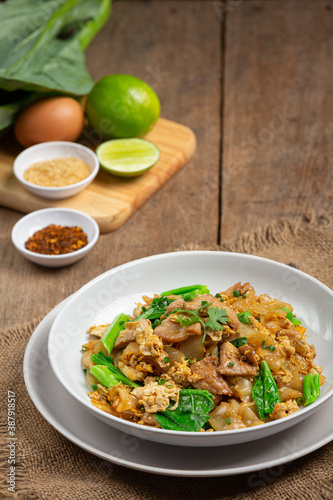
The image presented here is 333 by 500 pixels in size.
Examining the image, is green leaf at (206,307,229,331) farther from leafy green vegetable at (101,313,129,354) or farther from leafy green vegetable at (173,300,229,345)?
leafy green vegetable at (101,313,129,354)

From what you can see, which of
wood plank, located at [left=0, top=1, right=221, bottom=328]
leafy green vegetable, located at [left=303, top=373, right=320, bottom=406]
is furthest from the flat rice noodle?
wood plank, located at [left=0, top=1, right=221, bottom=328]

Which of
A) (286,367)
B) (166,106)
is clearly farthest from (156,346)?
(166,106)

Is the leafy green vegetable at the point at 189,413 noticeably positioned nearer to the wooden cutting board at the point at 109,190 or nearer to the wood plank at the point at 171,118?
the wood plank at the point at 171,118

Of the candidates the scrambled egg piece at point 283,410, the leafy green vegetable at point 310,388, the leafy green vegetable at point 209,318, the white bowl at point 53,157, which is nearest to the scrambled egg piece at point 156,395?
the leafy green vegetable at point 209,318

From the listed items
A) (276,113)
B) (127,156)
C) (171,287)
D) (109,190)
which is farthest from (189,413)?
(276,113)

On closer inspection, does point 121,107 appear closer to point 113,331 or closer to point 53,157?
point 53,157
